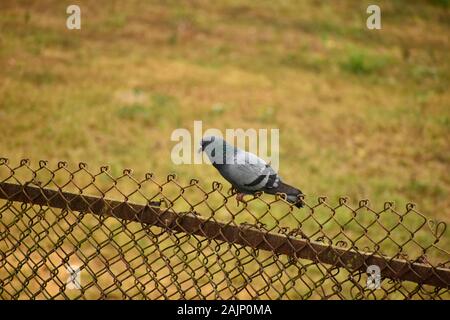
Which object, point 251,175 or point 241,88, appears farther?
point 241,88

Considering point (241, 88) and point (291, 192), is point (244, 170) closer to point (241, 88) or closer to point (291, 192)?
point (291, 192)

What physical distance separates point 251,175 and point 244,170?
44 mm

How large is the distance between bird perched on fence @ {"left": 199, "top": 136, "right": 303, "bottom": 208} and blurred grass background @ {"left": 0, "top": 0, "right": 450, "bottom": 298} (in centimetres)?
272

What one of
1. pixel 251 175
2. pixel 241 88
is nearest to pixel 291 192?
pixel 251 175

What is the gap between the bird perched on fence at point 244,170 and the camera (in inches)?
99.5

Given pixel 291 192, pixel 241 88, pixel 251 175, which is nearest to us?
pixel 291 192

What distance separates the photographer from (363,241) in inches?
184

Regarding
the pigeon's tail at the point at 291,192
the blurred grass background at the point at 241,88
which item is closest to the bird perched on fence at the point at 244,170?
the pigeon's tail at the point at 291,192

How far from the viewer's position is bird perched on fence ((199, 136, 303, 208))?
2527 mm

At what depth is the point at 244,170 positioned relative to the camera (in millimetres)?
2598

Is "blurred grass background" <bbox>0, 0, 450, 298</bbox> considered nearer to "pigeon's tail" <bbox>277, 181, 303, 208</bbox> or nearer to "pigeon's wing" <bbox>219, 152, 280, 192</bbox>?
"pigeon's wing" <bbox>219, 152, 280, 192</bbox>

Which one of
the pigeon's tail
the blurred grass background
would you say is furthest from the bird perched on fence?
the blurred grass background

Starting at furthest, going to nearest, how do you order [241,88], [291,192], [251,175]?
[241,88] < [251,175] < [291,192]
